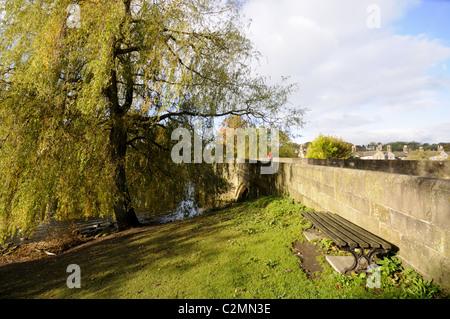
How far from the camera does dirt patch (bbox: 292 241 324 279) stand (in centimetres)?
370

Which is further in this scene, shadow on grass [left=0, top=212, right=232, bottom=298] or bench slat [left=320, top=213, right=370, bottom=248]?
shadow on grass [left=0, top=212, right=232, bottom=298]

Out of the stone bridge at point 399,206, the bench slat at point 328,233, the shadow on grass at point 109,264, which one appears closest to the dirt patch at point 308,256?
the bench slat at point 328,233

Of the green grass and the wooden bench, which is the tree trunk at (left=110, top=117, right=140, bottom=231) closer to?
the green grass

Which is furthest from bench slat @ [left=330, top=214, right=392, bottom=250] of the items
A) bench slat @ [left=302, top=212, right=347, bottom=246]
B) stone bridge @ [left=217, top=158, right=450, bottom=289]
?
bench slat @ [left=302, top=212, right=347, bottom=246]

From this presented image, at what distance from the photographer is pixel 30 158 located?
6.46 meters

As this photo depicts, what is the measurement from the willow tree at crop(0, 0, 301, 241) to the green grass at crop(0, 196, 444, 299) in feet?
5.48

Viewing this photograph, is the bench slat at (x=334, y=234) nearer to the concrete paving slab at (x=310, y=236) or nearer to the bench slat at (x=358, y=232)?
the bench slat at (x=358, y=232)

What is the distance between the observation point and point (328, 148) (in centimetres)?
4400

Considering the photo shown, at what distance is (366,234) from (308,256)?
3.38 ft

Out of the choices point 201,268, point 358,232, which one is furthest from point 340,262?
point 201,268

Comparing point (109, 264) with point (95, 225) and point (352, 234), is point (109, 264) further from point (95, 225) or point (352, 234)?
point (95, 225)

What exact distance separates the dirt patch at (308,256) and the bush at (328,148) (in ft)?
142
